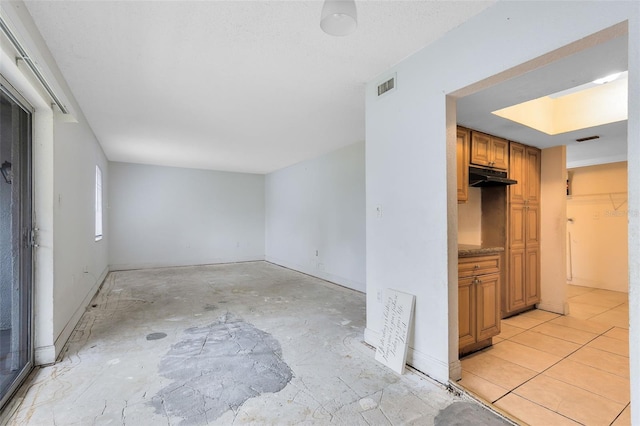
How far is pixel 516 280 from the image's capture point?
3725 mm

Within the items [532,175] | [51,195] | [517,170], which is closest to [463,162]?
[517,170]

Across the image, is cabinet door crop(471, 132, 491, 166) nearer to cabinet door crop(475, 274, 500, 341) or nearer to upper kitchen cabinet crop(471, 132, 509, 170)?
upper kitchen cabinet crop(471, 132, 509, 170)

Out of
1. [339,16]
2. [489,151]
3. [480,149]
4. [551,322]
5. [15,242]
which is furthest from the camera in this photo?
[551,322]

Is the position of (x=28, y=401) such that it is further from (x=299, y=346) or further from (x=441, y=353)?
(x=441, y=353)

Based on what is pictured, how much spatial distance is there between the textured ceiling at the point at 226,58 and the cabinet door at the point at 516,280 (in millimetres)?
2590

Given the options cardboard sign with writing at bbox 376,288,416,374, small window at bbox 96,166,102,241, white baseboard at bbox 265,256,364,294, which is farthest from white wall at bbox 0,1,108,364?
white baseboard at bbox 265,256,364,294

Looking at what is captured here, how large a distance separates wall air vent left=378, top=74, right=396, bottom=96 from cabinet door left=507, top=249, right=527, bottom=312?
8.24 ft

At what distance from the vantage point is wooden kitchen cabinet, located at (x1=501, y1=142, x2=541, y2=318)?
12.0ft

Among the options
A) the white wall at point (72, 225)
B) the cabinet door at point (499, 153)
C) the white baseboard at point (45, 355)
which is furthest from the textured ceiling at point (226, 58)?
the white baseboard at point (45, 355)

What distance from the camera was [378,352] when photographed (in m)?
2.53

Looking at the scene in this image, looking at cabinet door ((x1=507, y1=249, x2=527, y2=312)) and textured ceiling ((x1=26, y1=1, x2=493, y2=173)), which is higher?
textured ceiling ((x1=26, y1=1, x2=493, y2=173))

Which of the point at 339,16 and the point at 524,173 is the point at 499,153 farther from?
the point at 339,16

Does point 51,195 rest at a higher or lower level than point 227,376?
higher

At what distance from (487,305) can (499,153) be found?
72.2 inches
